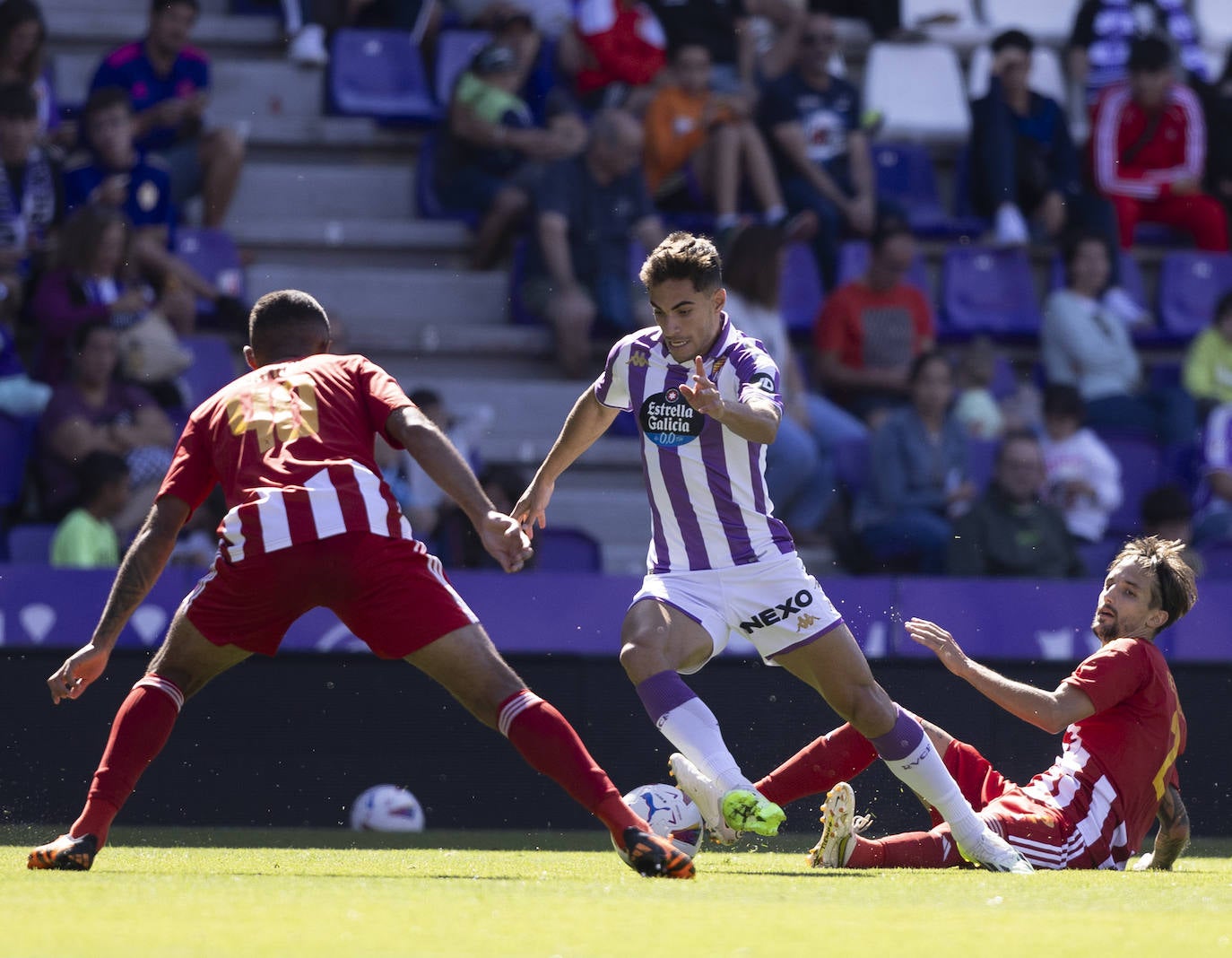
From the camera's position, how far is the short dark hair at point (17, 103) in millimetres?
10289

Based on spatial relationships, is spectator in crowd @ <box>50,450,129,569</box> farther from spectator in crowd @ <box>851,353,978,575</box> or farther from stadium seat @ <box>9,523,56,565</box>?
spectator in crowd @ <box>851,353,978,575</box>

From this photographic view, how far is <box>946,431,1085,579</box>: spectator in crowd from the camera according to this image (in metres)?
9.57

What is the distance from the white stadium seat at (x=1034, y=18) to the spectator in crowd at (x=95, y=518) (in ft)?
27.4

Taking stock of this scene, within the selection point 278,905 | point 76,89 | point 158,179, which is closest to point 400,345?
point 158,179

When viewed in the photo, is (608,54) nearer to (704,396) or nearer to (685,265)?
(685,265)

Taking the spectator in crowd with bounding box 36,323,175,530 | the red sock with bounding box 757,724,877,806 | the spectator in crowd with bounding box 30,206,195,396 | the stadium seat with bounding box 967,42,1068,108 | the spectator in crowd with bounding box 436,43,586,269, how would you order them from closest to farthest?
the red sock with bounding box 757,724,877,806 < the spectator in crowd with bounding box 36,323,175,530 < the spectator in crowd with bounding box 30,206,195,396 < the spectator in crowd with bounding box 436,43,586,269 < the stadium seat with bounding box 967,42,1068,108

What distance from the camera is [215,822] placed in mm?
7527

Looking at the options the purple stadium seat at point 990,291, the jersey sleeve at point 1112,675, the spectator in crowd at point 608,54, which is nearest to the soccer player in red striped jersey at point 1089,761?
the jersey sleeve at point 1112,675

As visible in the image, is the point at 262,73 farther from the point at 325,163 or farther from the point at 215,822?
the point at 215,822

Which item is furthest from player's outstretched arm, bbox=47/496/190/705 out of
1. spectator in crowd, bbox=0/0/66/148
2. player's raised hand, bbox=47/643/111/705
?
spectator in crowd, bbox=0/0/66/148

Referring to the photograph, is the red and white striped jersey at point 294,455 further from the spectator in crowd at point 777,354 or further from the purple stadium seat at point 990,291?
the purple stadium seat at point 990,291

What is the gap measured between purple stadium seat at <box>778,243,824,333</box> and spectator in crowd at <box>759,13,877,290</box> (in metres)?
0.08

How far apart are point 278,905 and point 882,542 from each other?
20.3 ft

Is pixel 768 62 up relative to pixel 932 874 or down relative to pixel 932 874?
up
